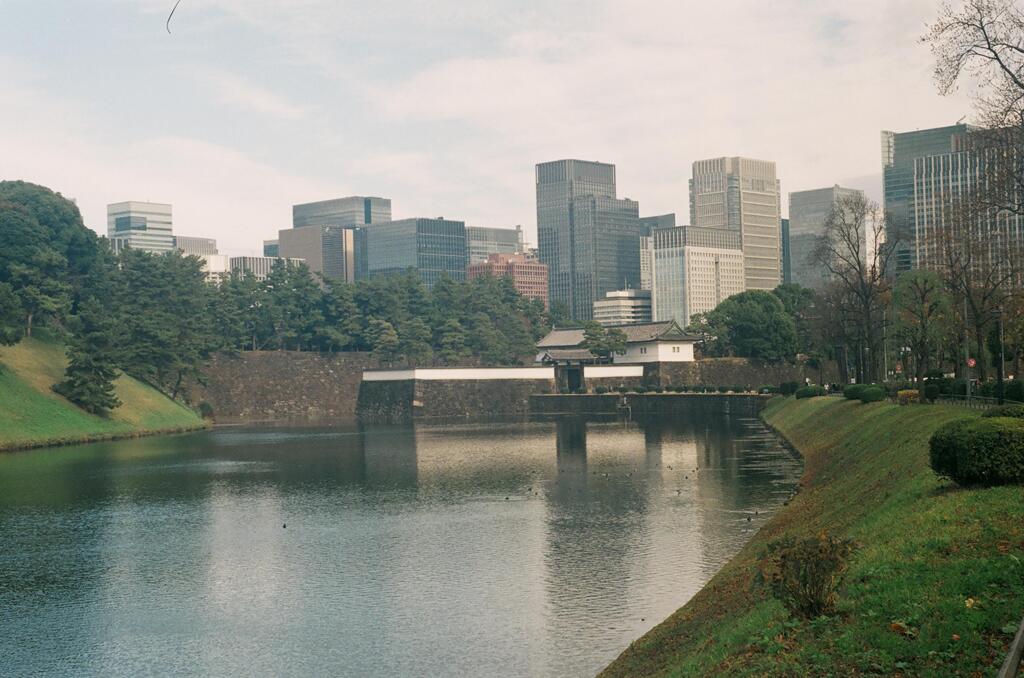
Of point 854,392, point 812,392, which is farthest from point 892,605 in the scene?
point 812,392

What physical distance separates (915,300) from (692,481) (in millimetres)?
29258

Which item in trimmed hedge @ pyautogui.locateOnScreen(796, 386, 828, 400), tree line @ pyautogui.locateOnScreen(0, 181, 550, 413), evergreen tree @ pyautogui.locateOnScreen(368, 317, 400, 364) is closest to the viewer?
trimmed hedge @ pyautogui.locateOnScreen(796, 386, 828, 400)

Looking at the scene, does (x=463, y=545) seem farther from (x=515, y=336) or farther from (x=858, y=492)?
(x=515, y=336)

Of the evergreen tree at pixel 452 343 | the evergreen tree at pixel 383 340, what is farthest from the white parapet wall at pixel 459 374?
the evergreen tree at pixel 452 343

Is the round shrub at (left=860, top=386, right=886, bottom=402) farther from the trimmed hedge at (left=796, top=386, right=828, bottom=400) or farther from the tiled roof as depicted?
the tiled roof

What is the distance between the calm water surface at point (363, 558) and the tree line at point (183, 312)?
30.1 meters

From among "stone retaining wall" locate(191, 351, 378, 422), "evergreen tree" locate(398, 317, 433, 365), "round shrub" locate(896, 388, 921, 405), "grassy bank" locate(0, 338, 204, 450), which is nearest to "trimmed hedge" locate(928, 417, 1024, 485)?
"round shrub" locate(896, 388, 921, 405)

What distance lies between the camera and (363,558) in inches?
1106

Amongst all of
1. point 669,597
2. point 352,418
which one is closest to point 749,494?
point 669,597

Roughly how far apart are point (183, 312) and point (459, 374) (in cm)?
2871

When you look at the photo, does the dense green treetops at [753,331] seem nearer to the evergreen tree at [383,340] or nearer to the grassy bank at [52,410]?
the evergreen tree at [383,340]

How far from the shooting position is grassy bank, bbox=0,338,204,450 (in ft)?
220

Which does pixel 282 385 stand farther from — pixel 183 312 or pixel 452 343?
pixel 452 343

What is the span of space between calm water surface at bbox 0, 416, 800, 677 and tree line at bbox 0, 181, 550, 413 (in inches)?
1184
